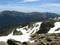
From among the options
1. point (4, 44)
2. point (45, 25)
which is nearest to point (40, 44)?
point (4, 44)

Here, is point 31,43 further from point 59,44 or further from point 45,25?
Result: point 45,25

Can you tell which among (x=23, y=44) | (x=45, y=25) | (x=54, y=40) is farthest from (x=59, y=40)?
(x=45, y=25)

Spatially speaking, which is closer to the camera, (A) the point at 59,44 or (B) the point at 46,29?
(A) the point at 59,44

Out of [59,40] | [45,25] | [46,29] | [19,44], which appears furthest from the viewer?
[45,25]

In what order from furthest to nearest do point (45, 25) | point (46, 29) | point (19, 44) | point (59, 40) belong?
point (45, 25), point (46, 29), point (59, 40), point (19, 44)

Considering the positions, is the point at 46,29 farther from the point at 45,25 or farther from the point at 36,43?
the point at 36,43

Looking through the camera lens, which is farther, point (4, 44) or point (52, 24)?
point (52, 24)

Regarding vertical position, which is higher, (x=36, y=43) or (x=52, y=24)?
(x=52, y=24)

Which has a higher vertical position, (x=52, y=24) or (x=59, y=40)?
(x=52, y=24)
